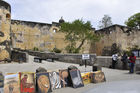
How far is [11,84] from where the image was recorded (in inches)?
166

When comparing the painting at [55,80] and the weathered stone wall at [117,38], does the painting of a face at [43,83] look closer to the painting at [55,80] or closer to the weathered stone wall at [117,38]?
the painting at [55,80]

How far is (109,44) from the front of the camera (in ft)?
81.9

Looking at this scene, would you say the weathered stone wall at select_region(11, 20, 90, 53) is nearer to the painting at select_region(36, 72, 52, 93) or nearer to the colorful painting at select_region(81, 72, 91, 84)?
the colorful painting at select_region(81, 72, 91, 84)

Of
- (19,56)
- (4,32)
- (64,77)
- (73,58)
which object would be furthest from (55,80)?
(4,32)

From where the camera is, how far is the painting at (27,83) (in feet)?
14.6

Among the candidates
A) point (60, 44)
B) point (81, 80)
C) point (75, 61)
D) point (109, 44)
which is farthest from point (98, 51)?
point (81, 80)

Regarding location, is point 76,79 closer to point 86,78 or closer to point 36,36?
point 86,78

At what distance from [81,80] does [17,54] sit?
412 inches

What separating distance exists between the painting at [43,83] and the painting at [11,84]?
66 centimetres

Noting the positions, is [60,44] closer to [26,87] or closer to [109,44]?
[109,44]

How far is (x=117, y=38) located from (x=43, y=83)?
69.9ft

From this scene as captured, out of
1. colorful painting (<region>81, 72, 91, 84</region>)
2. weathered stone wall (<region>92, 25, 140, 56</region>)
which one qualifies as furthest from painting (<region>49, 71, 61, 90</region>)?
weathered stone wall (<region>92, 25, 140, 56</region>)

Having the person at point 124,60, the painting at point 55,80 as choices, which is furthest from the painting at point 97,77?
the person at point 124,60

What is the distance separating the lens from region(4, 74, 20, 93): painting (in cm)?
411
